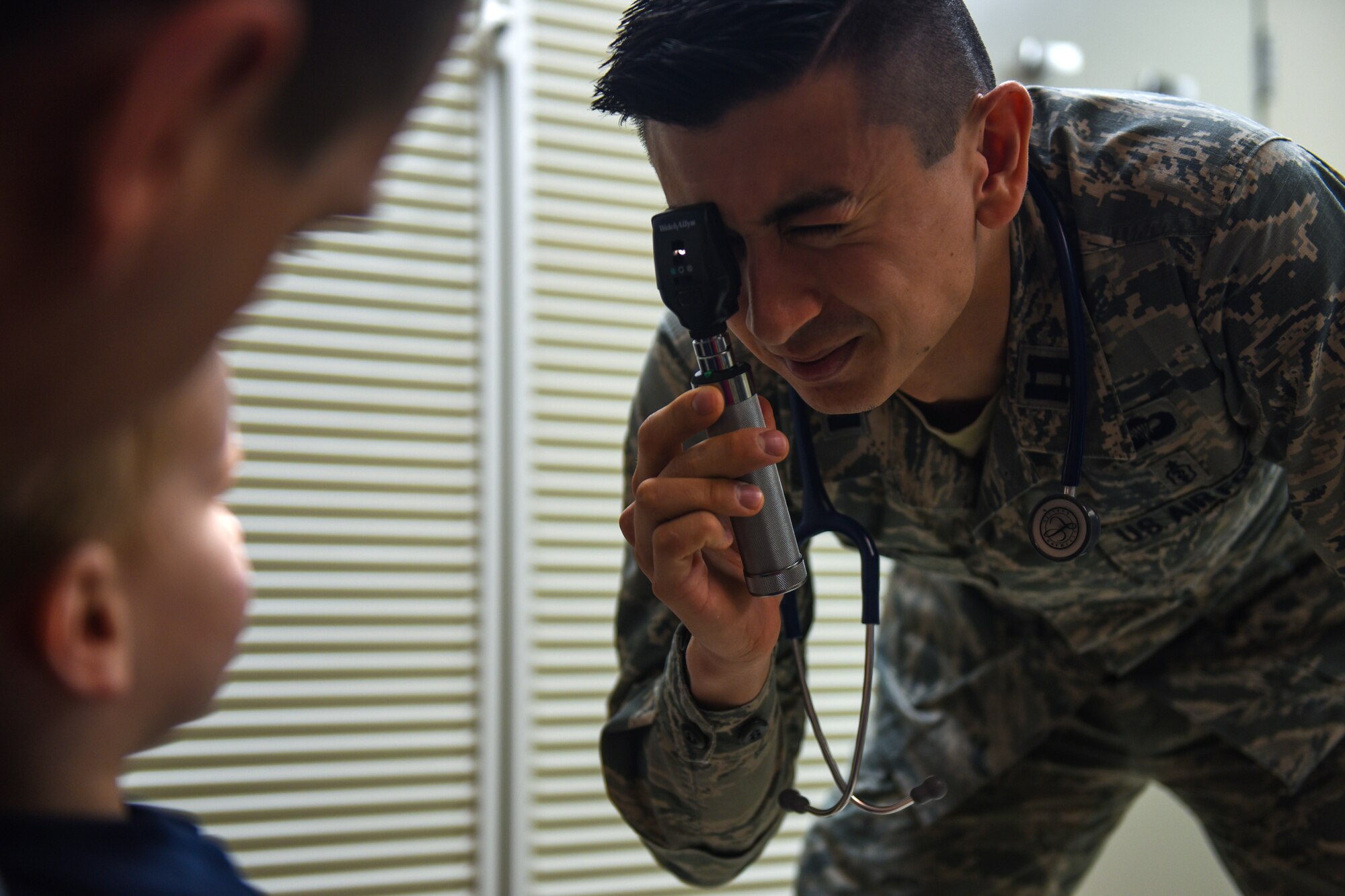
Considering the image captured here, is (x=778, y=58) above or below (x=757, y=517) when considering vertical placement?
above

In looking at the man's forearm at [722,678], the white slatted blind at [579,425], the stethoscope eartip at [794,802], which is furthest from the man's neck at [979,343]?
the white slatted blind at [579,425]

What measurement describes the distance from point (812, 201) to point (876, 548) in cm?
41

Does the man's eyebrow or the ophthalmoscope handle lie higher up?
the man's eyebrow

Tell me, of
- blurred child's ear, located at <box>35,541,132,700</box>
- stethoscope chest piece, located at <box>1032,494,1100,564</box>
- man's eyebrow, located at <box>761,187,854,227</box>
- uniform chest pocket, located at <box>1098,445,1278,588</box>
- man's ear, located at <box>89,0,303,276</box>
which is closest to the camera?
man's ear, located at <box>89,0,303,276</box>

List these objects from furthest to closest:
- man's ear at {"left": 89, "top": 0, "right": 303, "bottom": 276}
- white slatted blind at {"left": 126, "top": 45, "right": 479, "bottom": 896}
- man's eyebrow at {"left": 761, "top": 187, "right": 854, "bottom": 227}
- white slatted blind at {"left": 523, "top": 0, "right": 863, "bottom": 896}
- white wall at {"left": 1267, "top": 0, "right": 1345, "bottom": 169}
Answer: white wall at {"left": 1267, "top": 0, "right": 1345, "bottom": 169} → white slatted blind at {"left": 523, "top": 0, "right": 863, "bottom": 896} → white slatted blind at {"left": 126, "top": 45, "right": 479, "bottom": 896} → man's eyebrow at {"left": 761, "top": 187, "right": 854, "bottom": 227} → man's ear at {"left": 89, "top": 0, "right": 303, "bottom": 276}

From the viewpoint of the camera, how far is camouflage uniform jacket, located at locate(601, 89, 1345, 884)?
3.59 feet

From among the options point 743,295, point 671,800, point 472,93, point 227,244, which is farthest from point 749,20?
point 472,93

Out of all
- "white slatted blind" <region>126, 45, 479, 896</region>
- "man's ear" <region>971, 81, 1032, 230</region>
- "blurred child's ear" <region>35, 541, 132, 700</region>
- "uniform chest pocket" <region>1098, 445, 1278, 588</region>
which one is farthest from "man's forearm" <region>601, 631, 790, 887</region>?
"blurred child's ear" <region>35, 541, 132, 700</region>

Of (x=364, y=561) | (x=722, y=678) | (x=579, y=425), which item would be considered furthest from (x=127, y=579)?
(x=579, y=425)

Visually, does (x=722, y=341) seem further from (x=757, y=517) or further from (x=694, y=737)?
(x=694, y=737)

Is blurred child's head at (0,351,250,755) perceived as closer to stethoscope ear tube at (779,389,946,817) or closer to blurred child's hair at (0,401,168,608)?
blurred child's hair at (0,401,168,608)

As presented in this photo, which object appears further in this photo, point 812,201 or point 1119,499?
point 1119,499

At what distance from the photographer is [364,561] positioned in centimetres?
201

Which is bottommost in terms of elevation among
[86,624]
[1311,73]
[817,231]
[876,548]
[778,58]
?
[876,548]
